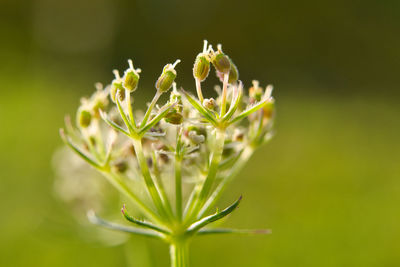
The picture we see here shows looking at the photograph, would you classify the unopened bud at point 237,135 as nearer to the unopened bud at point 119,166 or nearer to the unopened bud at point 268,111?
the unopened bud at point 268,111

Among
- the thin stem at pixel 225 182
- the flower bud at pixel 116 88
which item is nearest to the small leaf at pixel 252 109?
the thin stem at pixel 225 182

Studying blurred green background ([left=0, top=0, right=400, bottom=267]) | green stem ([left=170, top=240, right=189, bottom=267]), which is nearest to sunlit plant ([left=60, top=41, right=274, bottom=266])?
green stem ([left=170, top=240, right=189, bottom=267])

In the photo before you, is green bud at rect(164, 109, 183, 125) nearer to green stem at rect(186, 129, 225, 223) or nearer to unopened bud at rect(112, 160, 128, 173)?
green stem at rect(186, 129, 225, 223)

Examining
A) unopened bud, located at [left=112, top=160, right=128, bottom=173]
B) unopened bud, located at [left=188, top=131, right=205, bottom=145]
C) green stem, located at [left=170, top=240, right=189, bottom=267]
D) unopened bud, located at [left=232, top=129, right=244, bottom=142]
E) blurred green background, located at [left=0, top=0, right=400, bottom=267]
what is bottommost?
green stem, located at [left=170, top=240, right=189, bottom=267]

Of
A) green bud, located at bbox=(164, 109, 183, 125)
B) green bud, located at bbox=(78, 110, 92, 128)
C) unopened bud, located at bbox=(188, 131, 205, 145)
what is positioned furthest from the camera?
green bud, located at bbox=(78, 110, 92, 128)

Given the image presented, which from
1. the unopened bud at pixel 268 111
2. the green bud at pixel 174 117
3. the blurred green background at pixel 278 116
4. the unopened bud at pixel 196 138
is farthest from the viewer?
the blurred green background at pixel 278 116

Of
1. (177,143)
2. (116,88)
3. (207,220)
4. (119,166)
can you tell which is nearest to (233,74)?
(177,143)

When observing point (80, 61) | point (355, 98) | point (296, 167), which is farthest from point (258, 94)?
point (80, 61)

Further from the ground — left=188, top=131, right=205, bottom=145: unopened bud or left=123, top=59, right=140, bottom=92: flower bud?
left=123, top=59, right=140, bottom=92: flower bud
